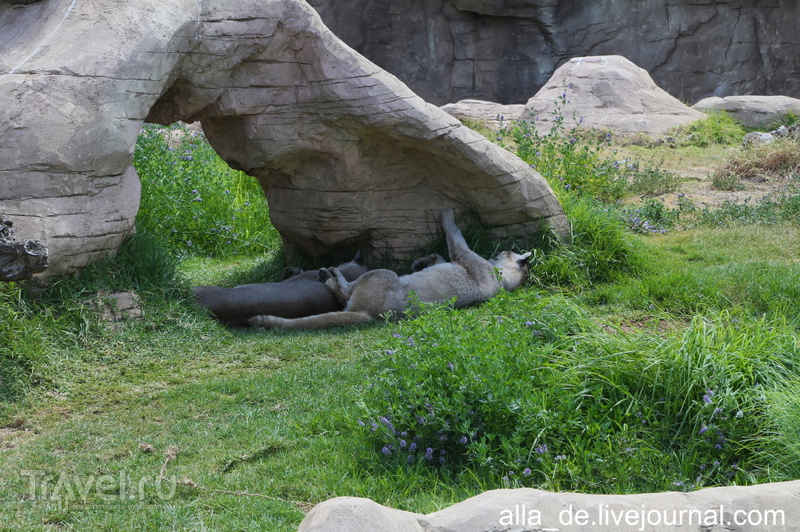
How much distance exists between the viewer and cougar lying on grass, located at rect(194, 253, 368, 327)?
678 centimetres

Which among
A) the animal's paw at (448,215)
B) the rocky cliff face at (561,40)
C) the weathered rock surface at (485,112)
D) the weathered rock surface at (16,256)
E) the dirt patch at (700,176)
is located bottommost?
the dirt patch at (700,176)

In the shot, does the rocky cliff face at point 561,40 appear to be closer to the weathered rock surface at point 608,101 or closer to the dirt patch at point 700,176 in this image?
the weathered rock surface at point 608,101

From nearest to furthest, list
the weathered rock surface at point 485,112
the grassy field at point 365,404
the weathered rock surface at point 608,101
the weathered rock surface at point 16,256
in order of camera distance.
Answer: the grassy field at point 365,404, the weathered rock surface at point 16,256, the weathered rock surface at point 608,101, the weathered rock surface at point 485,112

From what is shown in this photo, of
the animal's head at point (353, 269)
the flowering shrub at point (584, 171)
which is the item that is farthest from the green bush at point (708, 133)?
the animal's head at point (353, 269)

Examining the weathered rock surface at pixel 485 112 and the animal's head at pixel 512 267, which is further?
the weathered rock surface at pixel 485 112

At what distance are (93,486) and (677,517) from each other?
270 cm

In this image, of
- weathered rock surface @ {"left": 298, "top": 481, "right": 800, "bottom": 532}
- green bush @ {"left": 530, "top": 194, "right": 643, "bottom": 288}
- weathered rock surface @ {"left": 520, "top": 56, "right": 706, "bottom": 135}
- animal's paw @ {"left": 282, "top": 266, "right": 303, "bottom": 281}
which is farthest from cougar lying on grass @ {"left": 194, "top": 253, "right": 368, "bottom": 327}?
weathered rock surface @ {"left": 520, "top": 56, "right": 706, "bottom": 135}

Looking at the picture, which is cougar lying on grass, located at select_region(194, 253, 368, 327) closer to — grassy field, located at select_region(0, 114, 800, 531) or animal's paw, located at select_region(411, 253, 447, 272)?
grassy field, located at select_region(0, 114, 800, 531)

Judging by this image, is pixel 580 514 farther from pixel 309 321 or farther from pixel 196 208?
pixel 196 208

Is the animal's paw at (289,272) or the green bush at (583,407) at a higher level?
the green bush at (583,407)

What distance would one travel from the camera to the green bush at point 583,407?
376cm

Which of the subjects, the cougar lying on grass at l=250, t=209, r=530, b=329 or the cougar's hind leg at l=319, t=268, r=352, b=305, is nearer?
the cougar lying on grass at l=250, t=209, r=530, b=329

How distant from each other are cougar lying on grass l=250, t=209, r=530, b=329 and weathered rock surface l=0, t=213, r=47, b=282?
282 cm

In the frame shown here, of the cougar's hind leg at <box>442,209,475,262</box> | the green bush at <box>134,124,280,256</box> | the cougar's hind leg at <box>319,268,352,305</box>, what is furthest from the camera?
the green bush at <box>134,124,280,256</box>
